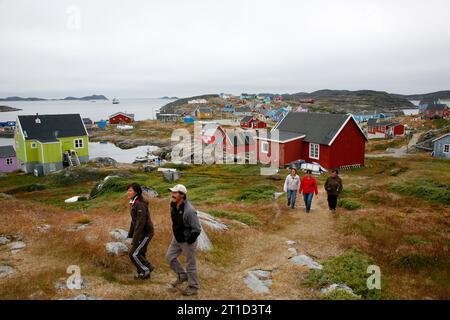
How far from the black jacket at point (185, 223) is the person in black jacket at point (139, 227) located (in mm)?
1120

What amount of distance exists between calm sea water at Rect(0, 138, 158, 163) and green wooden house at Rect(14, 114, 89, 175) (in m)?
17.4

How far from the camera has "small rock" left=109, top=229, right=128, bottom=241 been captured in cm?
1259

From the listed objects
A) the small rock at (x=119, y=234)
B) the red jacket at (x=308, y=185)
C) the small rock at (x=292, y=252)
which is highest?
the red jacket at (x=308, y=185)

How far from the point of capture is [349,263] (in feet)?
40.4

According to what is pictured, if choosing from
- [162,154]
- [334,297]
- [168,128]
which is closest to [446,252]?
[334,297]

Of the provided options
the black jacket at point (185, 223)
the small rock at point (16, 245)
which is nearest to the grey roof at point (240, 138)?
the small rock at point (16, 245)

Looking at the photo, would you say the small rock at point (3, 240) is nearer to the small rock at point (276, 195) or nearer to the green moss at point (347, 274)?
the green moss at point (347, 274)

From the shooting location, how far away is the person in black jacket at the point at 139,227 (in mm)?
9430

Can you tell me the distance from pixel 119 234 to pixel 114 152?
8486cm

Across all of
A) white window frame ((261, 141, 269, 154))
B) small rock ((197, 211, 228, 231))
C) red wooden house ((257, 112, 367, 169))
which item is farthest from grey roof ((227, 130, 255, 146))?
small rock ((197, 211, 228, 231))

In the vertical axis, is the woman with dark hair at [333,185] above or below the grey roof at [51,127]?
below

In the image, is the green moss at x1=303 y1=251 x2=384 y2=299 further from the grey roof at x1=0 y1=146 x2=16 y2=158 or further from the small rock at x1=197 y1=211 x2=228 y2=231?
the grey roof at x1=0 y1=146 x2=16 y2=158

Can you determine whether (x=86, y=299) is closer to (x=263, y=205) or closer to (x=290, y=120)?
(x=263, y=205)
